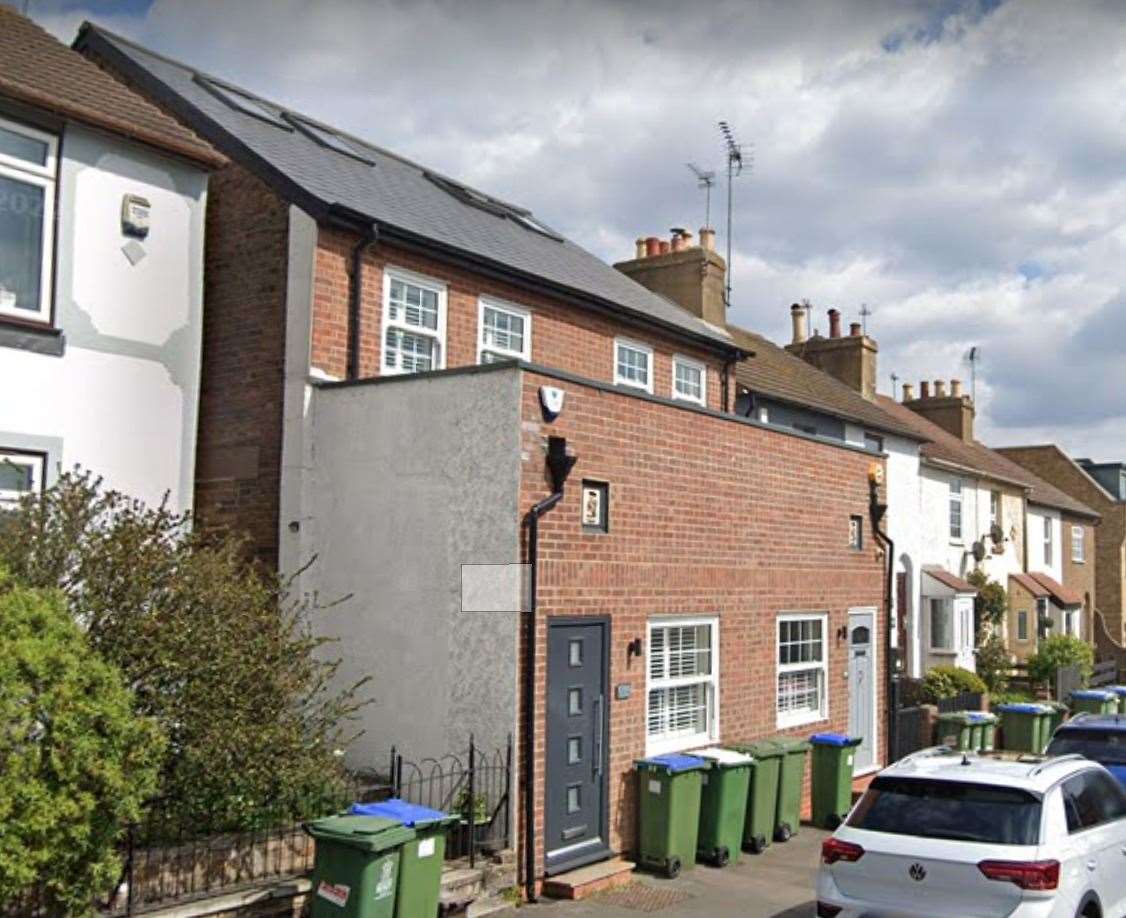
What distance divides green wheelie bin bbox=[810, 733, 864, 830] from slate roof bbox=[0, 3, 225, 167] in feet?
31.4

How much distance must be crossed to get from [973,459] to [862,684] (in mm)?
18748

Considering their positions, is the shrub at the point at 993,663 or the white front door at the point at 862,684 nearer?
the white front door at the point at 862,684

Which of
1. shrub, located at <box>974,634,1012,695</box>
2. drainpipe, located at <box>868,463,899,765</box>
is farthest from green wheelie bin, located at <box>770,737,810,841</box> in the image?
shrub, located at <box>974,634,1012,695</box>

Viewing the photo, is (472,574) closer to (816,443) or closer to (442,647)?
(442,647)

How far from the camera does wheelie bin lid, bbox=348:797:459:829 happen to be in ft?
27.1

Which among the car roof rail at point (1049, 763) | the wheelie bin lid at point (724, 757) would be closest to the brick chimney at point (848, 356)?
the wheelie bin lid at point (724, 757)

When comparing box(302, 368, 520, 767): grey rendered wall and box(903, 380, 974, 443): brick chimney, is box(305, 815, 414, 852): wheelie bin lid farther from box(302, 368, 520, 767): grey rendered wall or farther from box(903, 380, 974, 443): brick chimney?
box(903, 380, 974, 443): brick chimney

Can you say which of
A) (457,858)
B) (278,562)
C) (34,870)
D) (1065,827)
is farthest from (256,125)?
(1065,827)

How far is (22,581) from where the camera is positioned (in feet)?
24.4

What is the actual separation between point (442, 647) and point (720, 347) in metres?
9.60

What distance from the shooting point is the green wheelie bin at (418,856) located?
820cm

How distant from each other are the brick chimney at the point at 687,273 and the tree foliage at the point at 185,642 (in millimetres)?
14260

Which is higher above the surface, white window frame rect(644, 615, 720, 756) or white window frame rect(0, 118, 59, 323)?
white window frame rect(0, 118, 59, 323)

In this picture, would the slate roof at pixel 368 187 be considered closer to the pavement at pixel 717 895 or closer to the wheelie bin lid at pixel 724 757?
the wheelie bin lid at pixel 724 757
